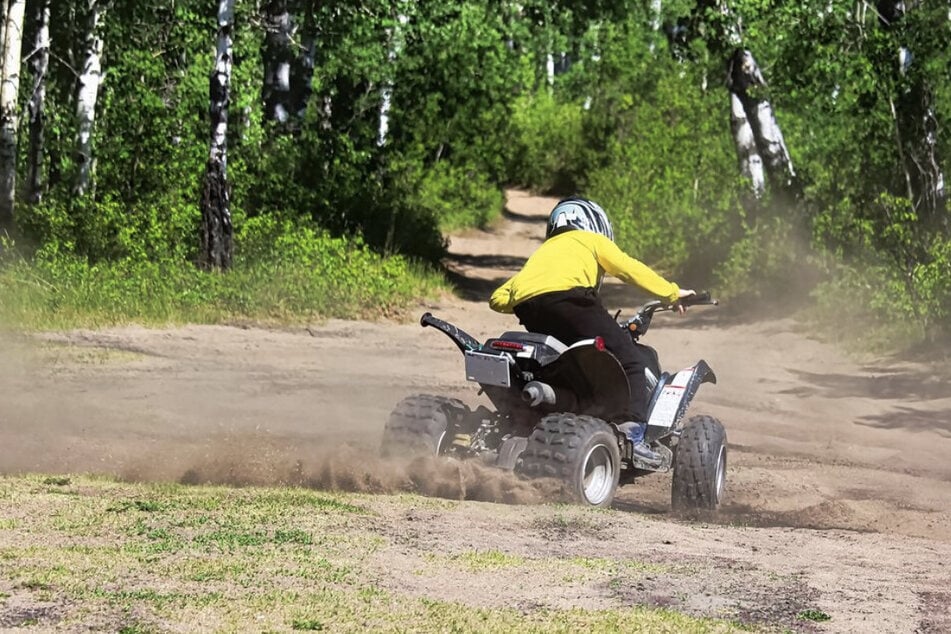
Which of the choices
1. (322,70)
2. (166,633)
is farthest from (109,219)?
(166,633)

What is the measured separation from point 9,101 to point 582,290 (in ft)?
45.1

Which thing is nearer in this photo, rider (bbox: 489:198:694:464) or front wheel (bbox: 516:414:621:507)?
front wheel (bbox: 516:414:621:507)

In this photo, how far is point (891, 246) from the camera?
19250mm

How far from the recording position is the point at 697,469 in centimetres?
895

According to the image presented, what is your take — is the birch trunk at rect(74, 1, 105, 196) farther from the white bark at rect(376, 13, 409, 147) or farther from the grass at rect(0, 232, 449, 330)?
the white bark at rect(376, 13, 409, 147)

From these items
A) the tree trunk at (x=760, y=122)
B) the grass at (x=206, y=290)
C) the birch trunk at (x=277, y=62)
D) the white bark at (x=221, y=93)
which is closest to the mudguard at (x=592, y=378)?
the grass at (x=206, y=290)

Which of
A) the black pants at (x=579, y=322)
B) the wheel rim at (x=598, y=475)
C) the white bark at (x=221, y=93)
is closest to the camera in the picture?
the wheel rim at (x=598, y=475)

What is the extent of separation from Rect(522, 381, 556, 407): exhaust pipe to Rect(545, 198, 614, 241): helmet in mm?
1054

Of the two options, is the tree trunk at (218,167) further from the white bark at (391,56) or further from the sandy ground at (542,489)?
the white bark at (391,56)

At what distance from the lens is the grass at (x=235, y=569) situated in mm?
5352

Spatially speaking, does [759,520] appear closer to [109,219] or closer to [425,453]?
[425,453]

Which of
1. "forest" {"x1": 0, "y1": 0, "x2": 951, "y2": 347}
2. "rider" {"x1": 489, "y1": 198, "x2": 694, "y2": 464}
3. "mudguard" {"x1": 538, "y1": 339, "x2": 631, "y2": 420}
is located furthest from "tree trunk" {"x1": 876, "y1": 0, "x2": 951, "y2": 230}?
"mudguard" {"x1": 538, "y1": 339, "x2": 631, "y2": 420}

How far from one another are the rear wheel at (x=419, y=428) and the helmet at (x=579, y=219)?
1.25 m

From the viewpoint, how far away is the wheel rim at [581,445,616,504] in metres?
8.52
